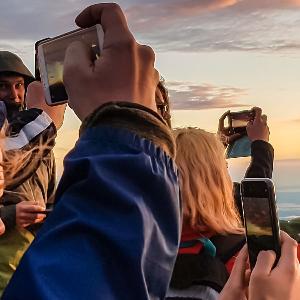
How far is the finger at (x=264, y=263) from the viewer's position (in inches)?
42.4

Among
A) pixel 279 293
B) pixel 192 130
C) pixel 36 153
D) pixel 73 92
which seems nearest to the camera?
pixel 73 92

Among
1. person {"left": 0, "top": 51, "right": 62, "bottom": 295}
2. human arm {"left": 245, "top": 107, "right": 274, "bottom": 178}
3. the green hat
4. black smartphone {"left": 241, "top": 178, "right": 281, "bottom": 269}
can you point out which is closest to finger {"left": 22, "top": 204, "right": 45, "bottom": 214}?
person {"left": 0, "top": 51, "right": 62, "bottom": 295}

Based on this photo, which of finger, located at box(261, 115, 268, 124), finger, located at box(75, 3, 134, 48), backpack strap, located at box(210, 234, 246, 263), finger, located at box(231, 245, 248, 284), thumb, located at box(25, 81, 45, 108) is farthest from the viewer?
finger, located at box(261, 115, 268, 124)

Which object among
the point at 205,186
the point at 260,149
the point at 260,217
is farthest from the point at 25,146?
the point at 260,217

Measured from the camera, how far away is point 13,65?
4.29 m

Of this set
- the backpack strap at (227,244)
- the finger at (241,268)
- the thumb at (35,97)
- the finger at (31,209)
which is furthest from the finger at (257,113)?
the finger at (241,268)

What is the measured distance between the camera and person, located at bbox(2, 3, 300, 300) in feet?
1.88

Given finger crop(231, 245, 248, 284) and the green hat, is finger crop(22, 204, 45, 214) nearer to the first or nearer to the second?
finger crop(231, 245, 248, 284)

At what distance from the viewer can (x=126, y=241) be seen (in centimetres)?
58

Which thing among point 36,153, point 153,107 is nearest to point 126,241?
point 153,107

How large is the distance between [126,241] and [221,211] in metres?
1.60

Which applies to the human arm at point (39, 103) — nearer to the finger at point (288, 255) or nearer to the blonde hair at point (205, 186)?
the blonde hair at point (205, 186)

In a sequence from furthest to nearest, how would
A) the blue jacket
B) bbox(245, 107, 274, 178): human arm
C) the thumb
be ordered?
bbox(245, 107, 274, 178): human arm, the thumb, the blue jacket

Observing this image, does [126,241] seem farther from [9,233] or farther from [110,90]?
[9,233]
